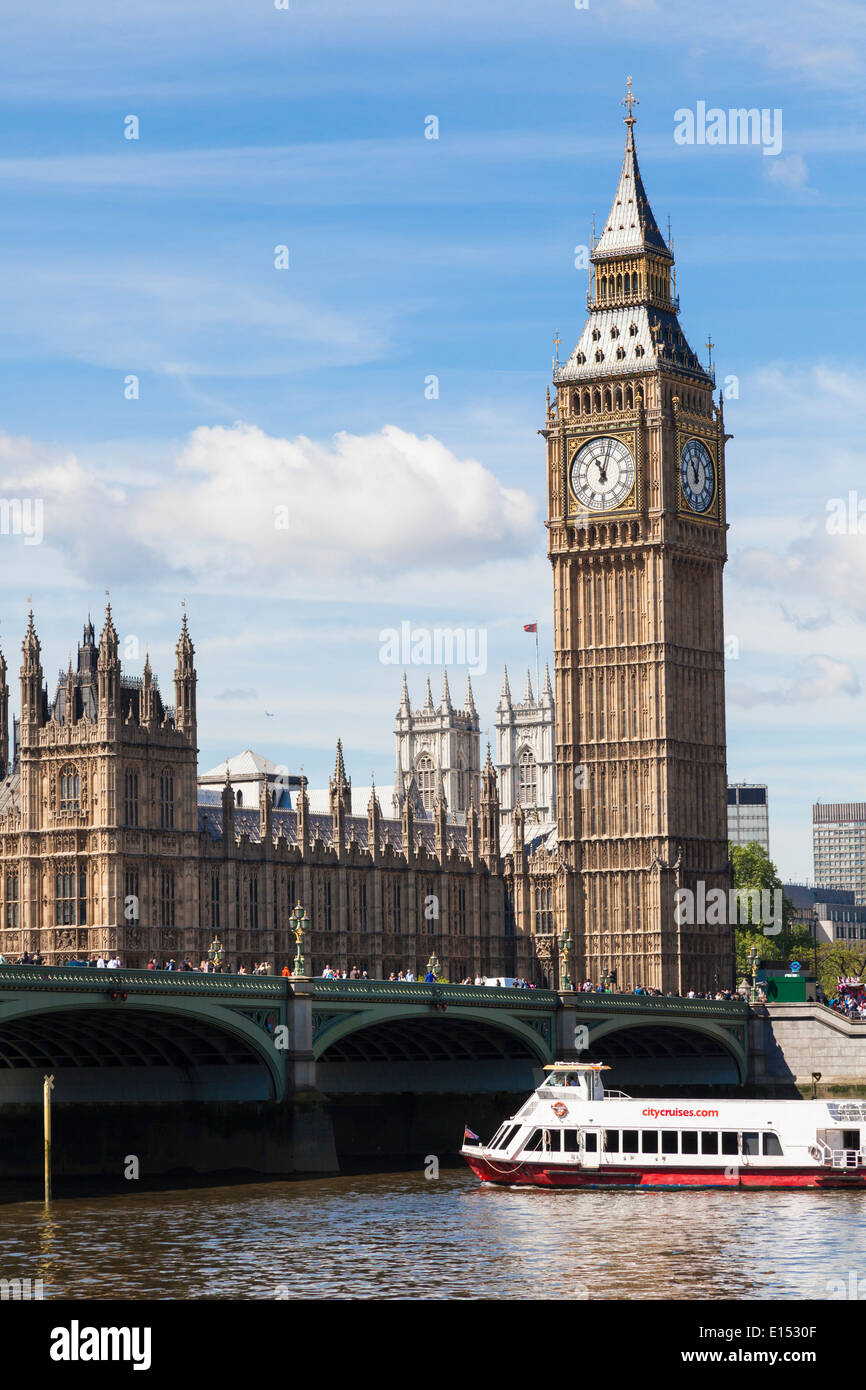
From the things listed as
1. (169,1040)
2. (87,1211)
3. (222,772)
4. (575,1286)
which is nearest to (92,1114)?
(169,1040)

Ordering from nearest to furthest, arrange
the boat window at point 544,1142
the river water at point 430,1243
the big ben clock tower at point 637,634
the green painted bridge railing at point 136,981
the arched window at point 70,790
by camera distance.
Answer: the river water at point 430,1243 < the green painted bridge railing at point 136,981 < the boat window at point 544,1142 < the arched window at point 70,790 < the big ben clock tower at point 637,634

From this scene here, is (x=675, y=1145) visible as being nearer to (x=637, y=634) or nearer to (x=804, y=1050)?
(x=804, y=1050)

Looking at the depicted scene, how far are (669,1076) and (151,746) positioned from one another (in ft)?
84.8

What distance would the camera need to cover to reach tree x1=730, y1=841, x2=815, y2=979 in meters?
151

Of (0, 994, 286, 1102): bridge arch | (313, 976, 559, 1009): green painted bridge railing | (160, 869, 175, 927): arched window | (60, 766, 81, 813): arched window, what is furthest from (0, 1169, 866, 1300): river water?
(60, 766, 81, 813): arched window

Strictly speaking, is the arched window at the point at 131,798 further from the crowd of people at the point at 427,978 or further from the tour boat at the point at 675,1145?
the tour boat at the point at 675,1145

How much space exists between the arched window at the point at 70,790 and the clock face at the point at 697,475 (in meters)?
38.8

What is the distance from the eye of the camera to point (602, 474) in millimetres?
136875

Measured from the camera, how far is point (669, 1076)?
10869 centimetres

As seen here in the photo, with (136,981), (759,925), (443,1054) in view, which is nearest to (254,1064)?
(136,981)

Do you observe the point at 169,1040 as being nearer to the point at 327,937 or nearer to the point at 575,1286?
the point at 575,1286

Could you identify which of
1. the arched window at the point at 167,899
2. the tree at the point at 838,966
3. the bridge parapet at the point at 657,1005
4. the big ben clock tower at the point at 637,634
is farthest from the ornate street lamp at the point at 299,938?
the tree at the point at 838,966

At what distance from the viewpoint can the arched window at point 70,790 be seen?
113 m
